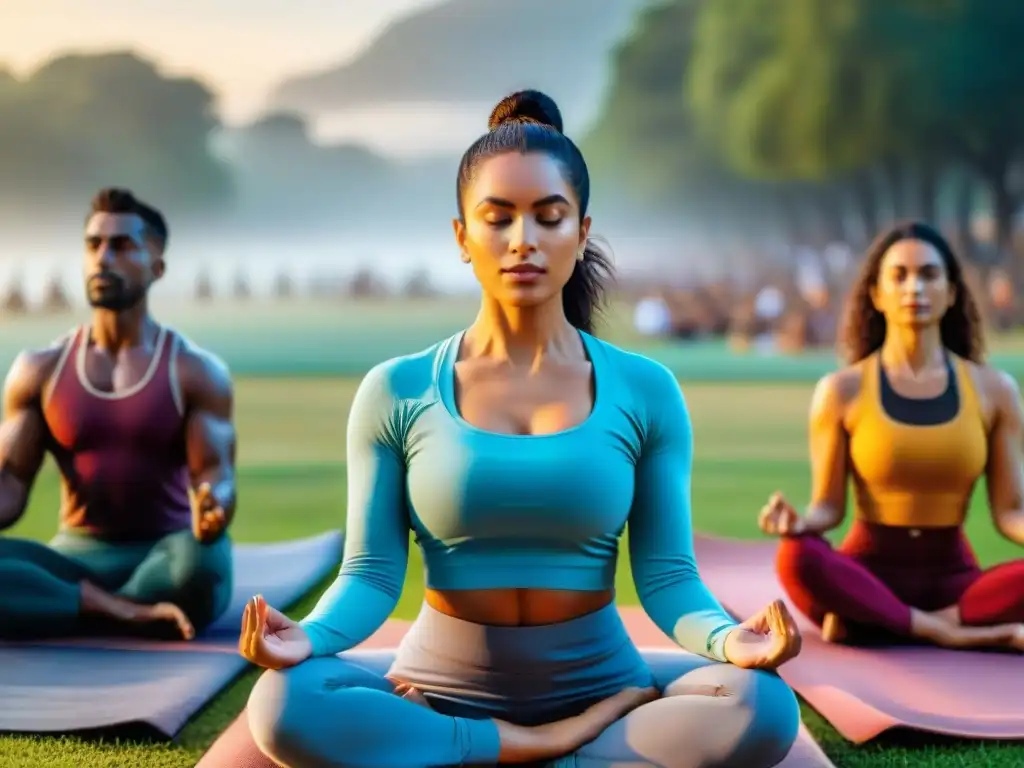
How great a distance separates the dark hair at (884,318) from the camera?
11.8ft

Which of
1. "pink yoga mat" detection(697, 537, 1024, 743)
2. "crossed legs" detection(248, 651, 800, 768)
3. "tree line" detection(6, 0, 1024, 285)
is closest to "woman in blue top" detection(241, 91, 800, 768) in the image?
"crossed legs" detection(248, 651, 800, 768)

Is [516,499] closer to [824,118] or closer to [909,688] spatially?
[909,688]

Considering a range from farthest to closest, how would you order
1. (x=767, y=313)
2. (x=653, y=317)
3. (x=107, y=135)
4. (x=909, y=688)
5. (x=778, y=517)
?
(x=653, y=317)
(x=767, y=313)
(x=107, y=135)
(x=778, y=517)
(x=909, y=688)

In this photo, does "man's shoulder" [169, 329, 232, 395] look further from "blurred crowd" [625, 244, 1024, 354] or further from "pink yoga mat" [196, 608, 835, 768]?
"blurred crowd" [625, 244, 1024, 354]

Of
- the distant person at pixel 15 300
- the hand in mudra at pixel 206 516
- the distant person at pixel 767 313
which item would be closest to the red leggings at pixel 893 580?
the hand in mudra at pixel 206 516

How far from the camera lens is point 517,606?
7.58 feet

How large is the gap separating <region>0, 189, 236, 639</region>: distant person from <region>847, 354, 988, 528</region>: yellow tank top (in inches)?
69.0

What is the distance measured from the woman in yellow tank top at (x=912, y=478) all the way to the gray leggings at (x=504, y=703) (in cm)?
112

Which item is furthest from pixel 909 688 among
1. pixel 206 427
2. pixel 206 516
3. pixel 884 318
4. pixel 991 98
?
pixel 991 98

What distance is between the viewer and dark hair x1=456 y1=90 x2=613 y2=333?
91.4 inches

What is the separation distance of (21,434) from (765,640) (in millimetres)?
2338

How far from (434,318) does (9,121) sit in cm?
412

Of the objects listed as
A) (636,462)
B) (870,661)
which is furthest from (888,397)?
(636,462)

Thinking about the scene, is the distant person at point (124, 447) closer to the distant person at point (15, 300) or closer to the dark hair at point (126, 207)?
the dark hair at point (126, 207)
